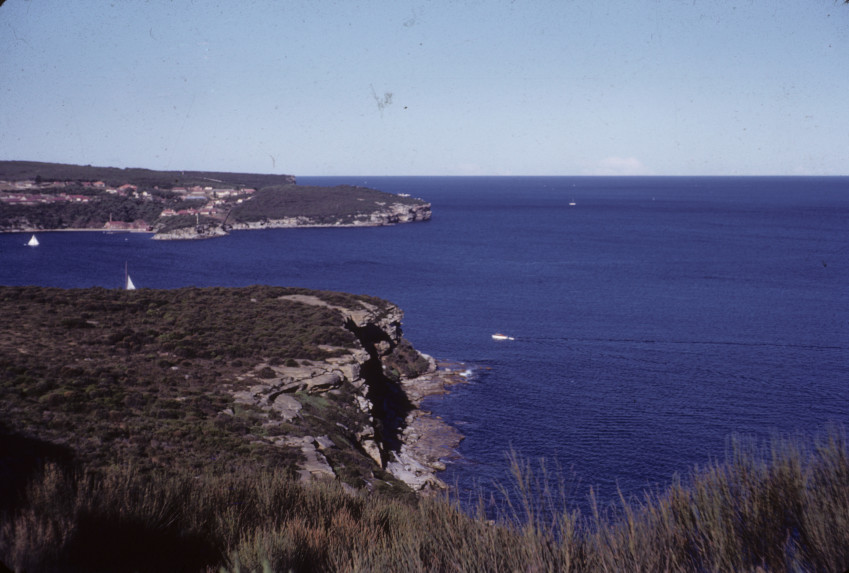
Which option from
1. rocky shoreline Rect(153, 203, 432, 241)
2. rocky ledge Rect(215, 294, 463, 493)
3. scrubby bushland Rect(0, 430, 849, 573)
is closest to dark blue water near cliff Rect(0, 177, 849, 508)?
scrubby bushland Rect(0, 430, 849, 573)

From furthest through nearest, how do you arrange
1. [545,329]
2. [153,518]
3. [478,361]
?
[545,329]
[478,361]
[153,518]

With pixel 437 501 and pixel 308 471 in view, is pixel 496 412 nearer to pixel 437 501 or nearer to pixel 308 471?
pixel 308 471

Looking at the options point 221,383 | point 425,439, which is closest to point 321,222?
point 425,439

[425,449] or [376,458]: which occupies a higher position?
[376,458]

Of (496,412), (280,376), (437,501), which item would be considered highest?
(437,501)

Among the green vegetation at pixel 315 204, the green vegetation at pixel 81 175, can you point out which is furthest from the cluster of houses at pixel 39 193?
the green vegetation at pixel 315 204

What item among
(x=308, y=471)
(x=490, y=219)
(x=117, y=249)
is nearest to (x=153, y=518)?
(x=308, y=471)

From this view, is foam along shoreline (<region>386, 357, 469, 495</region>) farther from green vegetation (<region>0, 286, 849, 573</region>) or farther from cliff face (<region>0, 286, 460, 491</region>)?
green vegetation (<region>0, 286, 849, 573</region>)
